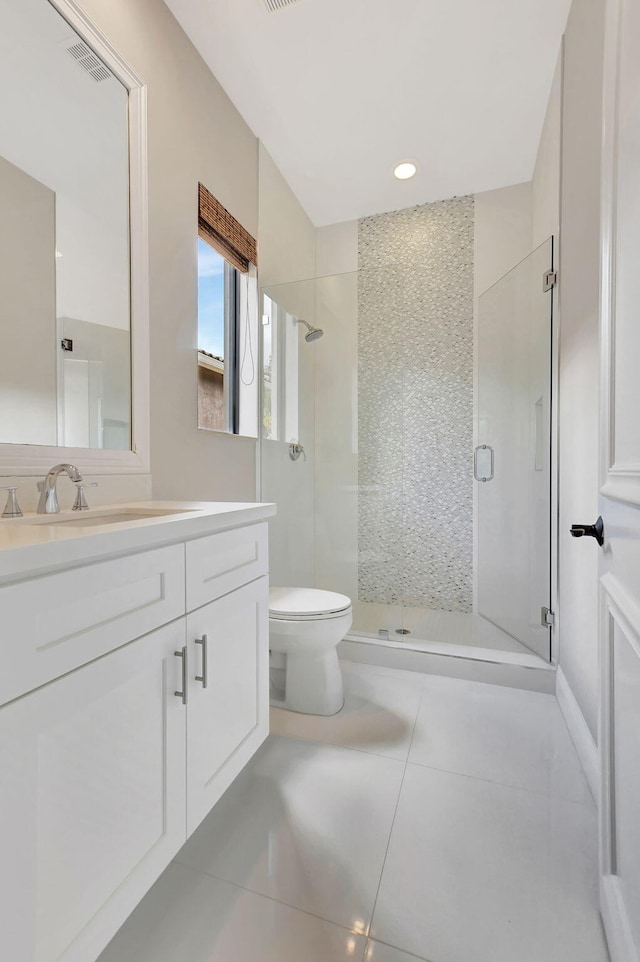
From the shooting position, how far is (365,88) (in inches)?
76.8

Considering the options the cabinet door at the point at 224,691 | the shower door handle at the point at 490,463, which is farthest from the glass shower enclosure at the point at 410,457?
the cabinet door at the point at 224,691

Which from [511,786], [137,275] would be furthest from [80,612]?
[511,786]

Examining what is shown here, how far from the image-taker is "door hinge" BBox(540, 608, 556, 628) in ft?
6.57

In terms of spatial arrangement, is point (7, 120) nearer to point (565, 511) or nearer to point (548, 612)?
point (565, 511)

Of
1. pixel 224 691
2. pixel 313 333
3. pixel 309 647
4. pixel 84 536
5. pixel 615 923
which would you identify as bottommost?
pixel 615 923

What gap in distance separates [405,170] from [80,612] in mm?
2788

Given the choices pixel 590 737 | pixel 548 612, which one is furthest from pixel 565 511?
pixel 590 737

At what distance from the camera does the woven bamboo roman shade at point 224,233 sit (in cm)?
185

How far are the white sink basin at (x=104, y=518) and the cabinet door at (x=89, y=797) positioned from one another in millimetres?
401

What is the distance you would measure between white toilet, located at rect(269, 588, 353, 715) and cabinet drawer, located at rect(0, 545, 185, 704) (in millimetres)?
829

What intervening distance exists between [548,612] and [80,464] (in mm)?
2038

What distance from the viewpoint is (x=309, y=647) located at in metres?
1.70

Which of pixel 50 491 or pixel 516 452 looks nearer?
pixel 50 491

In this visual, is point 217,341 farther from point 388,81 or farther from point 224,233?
point 388,81
